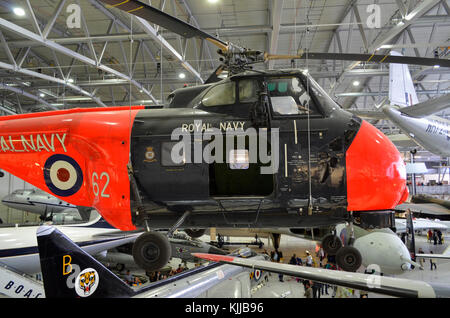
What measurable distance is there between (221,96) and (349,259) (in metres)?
2.53

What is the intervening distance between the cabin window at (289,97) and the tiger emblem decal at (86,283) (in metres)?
3.65

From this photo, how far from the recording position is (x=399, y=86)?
12.7 meters

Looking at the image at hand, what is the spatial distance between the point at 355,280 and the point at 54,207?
2077cm

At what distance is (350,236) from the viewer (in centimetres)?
368

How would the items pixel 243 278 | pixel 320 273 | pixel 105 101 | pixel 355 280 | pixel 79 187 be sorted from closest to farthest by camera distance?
pixel 355 280 < pixel 320 273 < pixel 79 187 < pixel 243 278 < pixel 105 101

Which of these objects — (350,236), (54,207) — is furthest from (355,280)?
(54,207)

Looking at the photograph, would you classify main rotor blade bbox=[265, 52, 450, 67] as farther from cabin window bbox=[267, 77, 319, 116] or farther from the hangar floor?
the hangar floor

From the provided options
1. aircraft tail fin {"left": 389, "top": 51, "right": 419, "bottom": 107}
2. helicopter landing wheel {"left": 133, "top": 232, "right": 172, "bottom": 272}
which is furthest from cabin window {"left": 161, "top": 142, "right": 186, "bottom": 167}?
aircraft tail fin {"left": 389, "top": 51, "right": 419, "bottom": 107}

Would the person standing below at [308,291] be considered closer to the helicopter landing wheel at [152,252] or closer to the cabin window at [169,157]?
the helicopter landing wheel at [152,252]

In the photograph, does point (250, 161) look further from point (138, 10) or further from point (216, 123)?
point (138, 10)

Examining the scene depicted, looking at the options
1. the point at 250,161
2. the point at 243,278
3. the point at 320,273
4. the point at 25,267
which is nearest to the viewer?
the point at 320,273

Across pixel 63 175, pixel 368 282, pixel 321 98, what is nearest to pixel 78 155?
pixel 63 175

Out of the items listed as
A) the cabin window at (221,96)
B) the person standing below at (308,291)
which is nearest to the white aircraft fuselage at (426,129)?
the person standing below at (308,291)

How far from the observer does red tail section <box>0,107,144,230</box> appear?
3555 mm
